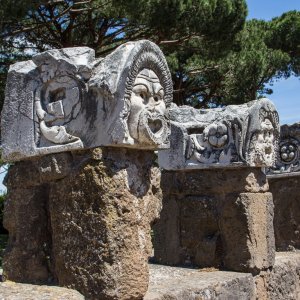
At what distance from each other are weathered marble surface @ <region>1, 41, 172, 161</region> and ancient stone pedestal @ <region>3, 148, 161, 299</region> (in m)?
0.10

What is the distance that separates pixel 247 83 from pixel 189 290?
7661 mm

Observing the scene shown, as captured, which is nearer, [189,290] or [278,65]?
[189,290]

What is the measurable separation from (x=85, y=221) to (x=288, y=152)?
3.57 metres

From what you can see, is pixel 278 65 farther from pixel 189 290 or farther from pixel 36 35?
pixel 189 290

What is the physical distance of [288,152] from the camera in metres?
6.14

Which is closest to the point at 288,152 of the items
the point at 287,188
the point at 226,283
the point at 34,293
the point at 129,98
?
the point at 287,188

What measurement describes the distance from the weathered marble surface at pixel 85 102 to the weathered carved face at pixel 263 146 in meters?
1.43

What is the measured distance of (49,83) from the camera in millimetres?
3250

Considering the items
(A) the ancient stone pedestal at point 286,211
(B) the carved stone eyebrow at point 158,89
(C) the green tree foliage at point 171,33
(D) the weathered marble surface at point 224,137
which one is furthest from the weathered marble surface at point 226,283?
(C) the green tree foliage at point 171,33

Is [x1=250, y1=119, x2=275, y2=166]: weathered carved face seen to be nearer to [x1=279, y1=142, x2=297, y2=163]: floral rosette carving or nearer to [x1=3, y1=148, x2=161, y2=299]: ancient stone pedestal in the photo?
[x1=279, y1=142, x2=297, y2=163]: floral rosette carving

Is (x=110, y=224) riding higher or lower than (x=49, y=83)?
lower

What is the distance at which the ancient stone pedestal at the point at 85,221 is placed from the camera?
3.03 m

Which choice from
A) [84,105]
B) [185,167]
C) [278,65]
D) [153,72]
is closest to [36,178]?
[84,105]

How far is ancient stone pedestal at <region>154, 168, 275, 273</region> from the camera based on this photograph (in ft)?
15.4
